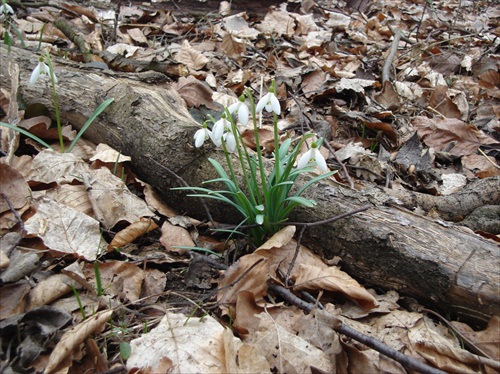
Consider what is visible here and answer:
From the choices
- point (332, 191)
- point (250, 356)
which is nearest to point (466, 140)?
point (332, 191)

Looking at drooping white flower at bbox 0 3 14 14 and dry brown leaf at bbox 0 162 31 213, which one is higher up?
drooping white flower at bbox 0 3 14 14

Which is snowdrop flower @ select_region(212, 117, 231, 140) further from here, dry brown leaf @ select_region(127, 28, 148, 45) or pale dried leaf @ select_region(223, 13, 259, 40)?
pale dried leaf @ select_region(223, 13, 259, 40)

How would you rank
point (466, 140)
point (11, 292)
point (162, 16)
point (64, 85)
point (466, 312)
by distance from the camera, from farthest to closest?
point (162, 16) → point (466, 140) → point (64, 85) → point (466, 312) → point (11, 292)

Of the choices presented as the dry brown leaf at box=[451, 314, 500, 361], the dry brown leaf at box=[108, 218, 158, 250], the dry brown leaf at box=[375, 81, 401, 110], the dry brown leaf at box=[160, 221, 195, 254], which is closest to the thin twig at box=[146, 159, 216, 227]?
the dry brown leaf at box=[160, 221, 195, 254]

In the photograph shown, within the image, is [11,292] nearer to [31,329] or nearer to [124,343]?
[31,329]

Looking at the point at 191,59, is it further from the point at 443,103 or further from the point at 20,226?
the point at 20,226

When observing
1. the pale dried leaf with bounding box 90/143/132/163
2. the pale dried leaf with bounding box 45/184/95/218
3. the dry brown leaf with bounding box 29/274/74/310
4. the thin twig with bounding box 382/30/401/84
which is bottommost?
the pale dried leaf with bounding box 45/184/95/218
